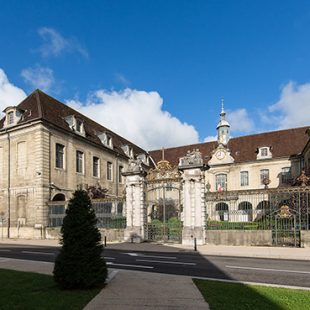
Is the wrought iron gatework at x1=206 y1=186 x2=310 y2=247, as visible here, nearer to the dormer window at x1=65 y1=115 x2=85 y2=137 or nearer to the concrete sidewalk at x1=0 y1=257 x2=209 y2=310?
the concrete sidewalk at x1=0 y1=257 x2=209 y2=310

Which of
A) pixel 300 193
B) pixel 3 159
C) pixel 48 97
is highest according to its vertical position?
pixel 48 97

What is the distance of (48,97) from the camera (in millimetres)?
32094

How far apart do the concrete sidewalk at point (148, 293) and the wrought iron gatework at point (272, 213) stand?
34.3 ft

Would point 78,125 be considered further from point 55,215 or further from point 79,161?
point 55,215

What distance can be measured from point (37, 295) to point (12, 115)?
2557 cm

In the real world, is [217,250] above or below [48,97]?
below

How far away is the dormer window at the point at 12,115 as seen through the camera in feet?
93.1

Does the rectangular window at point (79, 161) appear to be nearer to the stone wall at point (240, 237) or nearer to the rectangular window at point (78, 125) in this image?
the rectangular window at point (78, 125)

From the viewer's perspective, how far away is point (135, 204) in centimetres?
2044

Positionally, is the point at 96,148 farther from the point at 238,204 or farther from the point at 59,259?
the point at 59,259

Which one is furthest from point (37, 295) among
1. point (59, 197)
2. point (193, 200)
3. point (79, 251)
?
point (59, 197)

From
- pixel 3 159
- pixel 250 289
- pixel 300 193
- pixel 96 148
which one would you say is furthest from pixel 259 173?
pixel 250 289

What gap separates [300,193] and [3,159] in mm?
24672

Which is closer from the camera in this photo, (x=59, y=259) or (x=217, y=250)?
(x=59, y=259)
